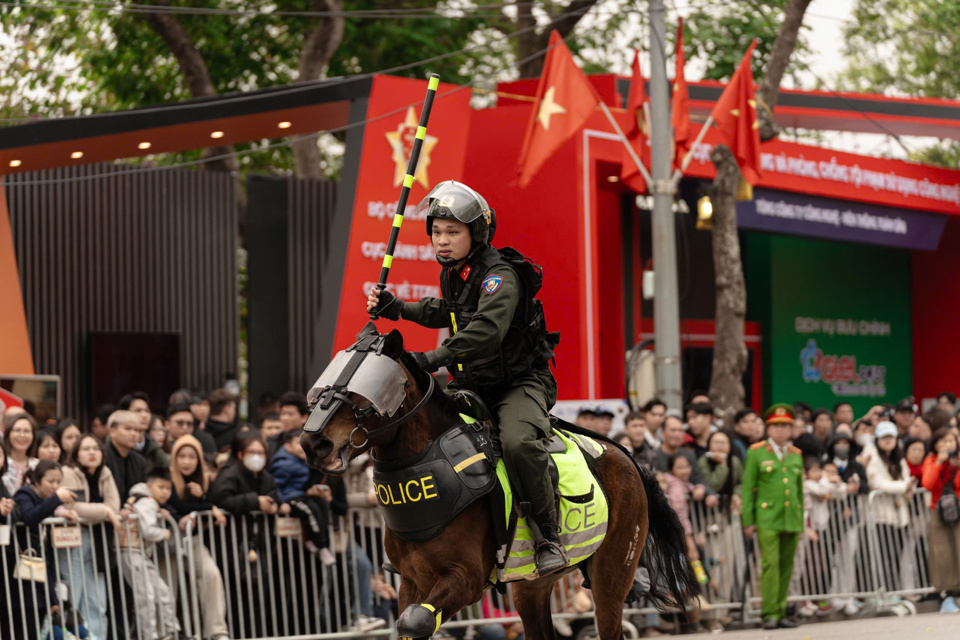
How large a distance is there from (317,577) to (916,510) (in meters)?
7.37

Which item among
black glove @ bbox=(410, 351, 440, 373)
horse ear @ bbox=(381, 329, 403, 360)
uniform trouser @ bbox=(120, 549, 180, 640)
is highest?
horse ear @ bbox=(381, 329, 403, 360)

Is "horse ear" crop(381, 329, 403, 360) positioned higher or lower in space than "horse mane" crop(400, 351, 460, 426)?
higher

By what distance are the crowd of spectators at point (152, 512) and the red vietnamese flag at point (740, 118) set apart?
267 inches

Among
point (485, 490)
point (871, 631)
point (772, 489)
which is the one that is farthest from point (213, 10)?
point (485, 490)

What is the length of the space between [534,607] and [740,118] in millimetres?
9333

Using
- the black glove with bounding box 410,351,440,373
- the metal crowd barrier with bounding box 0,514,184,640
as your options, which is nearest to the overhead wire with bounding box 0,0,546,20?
the metal crowd barrier with bounding box 0,514,184,640

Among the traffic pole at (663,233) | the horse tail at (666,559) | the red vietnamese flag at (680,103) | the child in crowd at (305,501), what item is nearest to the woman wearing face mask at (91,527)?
the child in crowd at (305,501)

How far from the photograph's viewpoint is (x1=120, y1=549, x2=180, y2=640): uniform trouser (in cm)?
930

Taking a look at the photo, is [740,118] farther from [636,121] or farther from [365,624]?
[365,624]

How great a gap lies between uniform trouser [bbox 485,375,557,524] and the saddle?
0.20 feet

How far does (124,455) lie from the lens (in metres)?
10.0

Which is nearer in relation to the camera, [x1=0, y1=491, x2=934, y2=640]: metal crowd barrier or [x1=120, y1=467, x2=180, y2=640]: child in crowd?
[x1=0, y1=491, x2=934, y2=640]: metal crowd barrier

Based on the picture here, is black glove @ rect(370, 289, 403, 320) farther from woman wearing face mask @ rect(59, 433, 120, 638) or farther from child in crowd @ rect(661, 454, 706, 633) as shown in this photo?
child in crowd @ rect(661, 454, 706, 633)

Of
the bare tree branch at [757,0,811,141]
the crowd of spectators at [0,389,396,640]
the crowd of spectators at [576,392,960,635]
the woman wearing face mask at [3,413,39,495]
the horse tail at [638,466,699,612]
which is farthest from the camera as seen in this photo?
the bare tree branch at [757,0,811,141]
